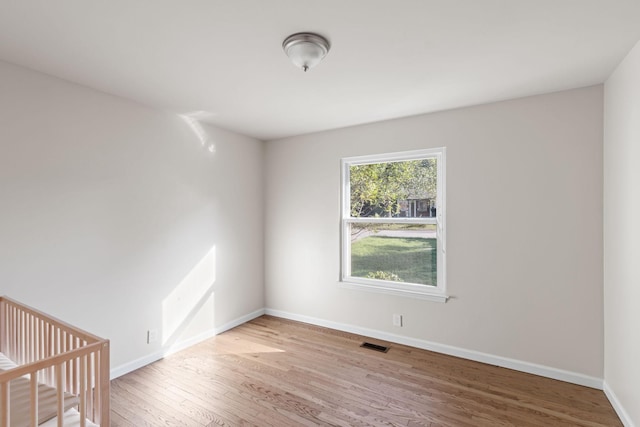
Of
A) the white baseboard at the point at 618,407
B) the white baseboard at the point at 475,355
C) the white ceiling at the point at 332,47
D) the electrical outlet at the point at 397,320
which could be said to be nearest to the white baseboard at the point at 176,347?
the white baseboard at the point at 475,355

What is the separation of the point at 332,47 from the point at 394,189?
1897 mm

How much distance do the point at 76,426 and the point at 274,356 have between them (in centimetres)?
182

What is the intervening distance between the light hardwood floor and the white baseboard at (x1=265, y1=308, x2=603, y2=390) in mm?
67

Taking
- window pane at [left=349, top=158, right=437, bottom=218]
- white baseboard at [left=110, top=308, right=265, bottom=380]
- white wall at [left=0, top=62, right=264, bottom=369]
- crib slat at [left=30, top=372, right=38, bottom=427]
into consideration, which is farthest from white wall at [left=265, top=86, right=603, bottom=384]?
crib slat at [left=30, top=372, right=38, bottom=427]

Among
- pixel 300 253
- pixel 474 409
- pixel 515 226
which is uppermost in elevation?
pixel 515 226

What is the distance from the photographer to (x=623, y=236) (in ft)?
6.97

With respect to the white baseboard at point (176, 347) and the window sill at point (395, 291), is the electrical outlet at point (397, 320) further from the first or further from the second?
the white baseboard at point (176, 347)

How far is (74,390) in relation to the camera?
1738mm

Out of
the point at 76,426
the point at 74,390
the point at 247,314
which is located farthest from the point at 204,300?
the point at 76,426

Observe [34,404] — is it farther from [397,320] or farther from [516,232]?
[516,232]

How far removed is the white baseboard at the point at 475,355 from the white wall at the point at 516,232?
4 centimetres

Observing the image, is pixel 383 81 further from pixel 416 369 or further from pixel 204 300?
pixel 204 300

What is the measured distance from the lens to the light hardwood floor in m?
2.16

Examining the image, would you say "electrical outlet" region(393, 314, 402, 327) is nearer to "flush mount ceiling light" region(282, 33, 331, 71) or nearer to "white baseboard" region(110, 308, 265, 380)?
"white baseboard" region(110, 308, 265, 380)
